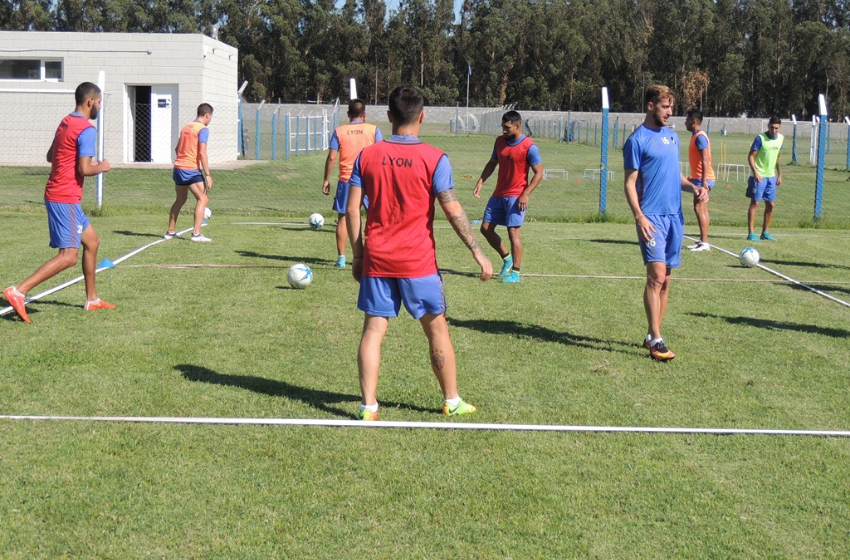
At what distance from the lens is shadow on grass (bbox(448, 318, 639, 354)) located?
7777mm

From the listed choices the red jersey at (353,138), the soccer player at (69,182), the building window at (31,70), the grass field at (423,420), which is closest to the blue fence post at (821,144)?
the grass field at (423,420)

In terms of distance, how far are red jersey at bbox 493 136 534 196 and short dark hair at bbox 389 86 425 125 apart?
18.0 feet

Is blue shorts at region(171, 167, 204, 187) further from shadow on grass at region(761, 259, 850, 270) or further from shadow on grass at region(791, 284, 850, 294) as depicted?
shadow on grass at region(791, 284, 850, 294)

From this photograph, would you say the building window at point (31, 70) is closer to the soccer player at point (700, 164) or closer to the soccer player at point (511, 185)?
the soccer player at point (700, 164)

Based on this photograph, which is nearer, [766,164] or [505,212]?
[505,212]

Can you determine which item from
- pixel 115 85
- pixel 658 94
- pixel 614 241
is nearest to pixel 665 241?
pixel 658 94

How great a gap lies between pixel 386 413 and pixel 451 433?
54 centimetres

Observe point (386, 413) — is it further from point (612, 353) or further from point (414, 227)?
point (612, 353)

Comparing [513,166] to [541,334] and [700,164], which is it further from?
[700,164]

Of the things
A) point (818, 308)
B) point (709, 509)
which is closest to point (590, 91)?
point (818, 308)

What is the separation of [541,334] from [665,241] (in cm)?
137

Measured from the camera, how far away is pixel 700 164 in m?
13.7

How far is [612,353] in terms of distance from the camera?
7527 mm

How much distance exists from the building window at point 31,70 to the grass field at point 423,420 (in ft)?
75.9
